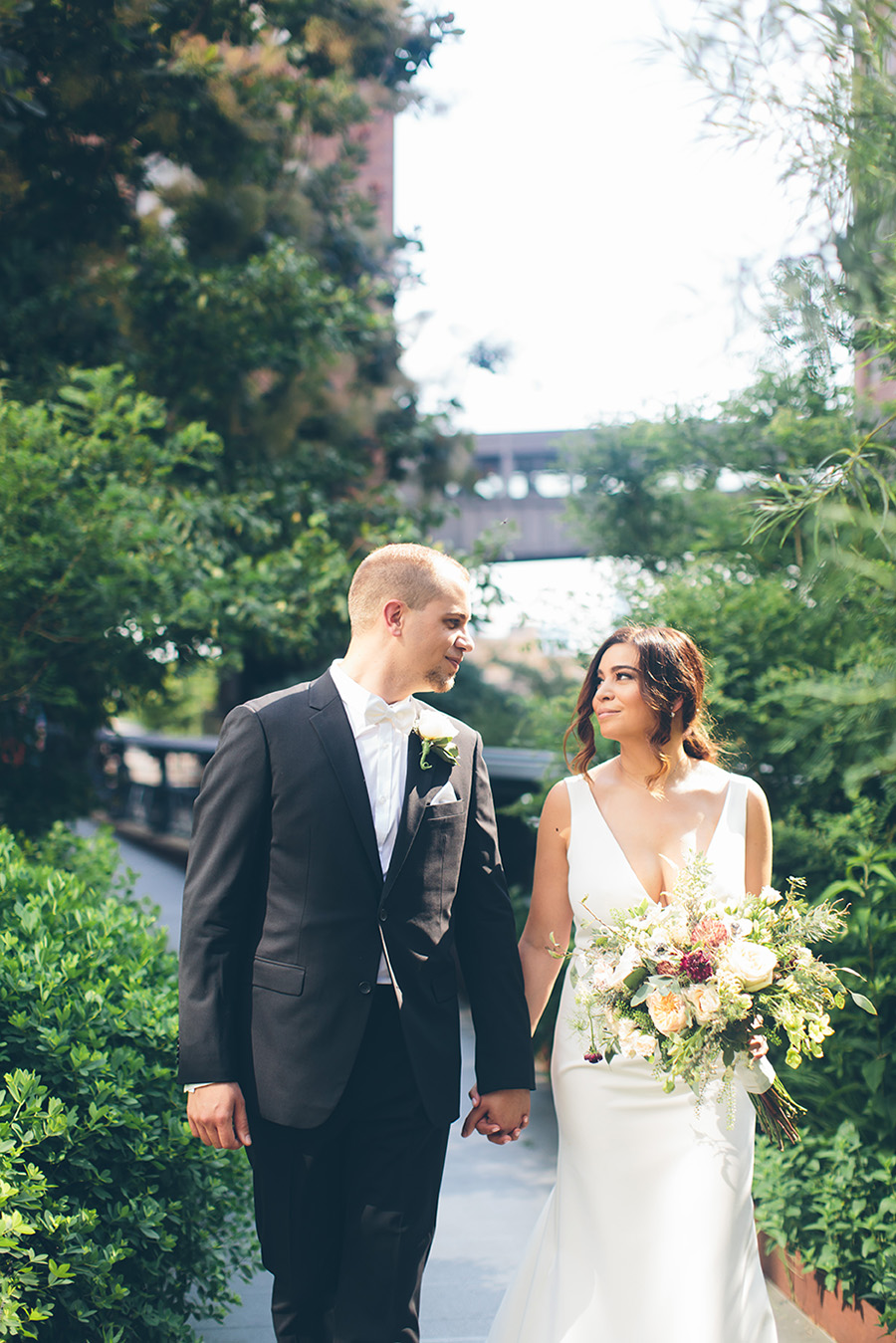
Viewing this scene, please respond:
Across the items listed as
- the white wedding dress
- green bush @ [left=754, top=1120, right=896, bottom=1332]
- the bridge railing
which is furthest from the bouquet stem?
the bridge railing

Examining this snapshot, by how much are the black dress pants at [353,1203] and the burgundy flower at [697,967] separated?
2.05ft

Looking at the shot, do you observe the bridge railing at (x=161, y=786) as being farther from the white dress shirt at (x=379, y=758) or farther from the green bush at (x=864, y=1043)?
the white dress shirt at (x=379, y=758)

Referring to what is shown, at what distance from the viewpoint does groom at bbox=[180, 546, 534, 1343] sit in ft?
7.13

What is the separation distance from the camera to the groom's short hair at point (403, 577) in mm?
2332

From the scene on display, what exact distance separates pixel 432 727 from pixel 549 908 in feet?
2.13

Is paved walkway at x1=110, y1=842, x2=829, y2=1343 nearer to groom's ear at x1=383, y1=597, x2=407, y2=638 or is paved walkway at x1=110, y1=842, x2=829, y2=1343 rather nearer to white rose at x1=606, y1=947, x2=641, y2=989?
white rose at x1=606, y1=947, x2=641, y2=989

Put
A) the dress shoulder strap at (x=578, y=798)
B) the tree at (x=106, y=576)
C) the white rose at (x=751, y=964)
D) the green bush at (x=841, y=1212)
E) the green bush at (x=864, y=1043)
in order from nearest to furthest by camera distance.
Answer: the white rose at (x=751, y=964) → the dress shoulder strap at (x=578, y=798) → the green bush at (x=841, y=1212) → the green bush at (x=864, y=1043) → the tree at (x=106, y=576)

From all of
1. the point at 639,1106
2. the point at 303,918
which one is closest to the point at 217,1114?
the point at 303,918

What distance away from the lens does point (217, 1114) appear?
2.13 meters

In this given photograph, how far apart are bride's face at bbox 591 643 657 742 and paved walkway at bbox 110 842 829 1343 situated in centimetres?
137

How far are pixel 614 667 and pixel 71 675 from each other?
4.31 metres

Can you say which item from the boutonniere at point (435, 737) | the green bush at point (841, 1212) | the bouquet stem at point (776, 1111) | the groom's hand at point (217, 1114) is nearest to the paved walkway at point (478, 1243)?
the green bush at point (841, 1212)

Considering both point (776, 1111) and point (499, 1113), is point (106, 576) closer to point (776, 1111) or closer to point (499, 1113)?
point (499, 1113)

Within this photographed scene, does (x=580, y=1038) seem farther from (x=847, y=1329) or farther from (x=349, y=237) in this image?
(x=349, y=237)
